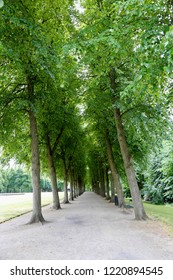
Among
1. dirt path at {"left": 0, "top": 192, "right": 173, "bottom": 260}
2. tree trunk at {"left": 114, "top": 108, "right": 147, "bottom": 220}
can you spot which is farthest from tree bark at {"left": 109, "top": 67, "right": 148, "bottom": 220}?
dirt path at {"left": 0, "top": 192, "right": 173, "bottom": 260}

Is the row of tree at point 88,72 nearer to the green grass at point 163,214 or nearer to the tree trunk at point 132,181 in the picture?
the tree trunk at point 132,181

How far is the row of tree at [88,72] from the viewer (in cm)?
826

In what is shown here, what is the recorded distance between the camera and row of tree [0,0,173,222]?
826 centimetres

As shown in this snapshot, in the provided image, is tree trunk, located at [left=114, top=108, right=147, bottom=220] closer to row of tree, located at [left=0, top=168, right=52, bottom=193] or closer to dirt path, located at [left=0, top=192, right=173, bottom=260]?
dirt path, located at [left=0, top=192, right=173, bottom=260]

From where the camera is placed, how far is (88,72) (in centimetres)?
1664

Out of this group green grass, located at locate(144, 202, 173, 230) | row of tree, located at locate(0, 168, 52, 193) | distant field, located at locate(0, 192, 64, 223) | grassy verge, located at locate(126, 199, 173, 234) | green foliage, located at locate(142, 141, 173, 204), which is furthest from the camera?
row of tree, located at locate(0, 168, 52, 193)

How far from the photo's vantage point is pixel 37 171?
13844 millimetres

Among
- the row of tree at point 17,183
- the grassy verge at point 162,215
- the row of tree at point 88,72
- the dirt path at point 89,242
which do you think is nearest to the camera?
the dirt path at point 89,242

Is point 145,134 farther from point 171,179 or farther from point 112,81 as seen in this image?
point 171,179

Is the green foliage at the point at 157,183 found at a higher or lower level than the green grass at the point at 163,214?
higher

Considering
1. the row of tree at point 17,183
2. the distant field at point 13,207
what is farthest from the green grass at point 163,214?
the row of tree at point 17,183

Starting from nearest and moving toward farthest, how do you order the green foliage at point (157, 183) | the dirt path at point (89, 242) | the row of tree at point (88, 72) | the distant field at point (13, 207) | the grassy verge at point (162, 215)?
the dirt path at point (89, 242)
the row of tree at point (88, 72)
the grassy verge at point (162, 215)
the distant field at point (13, 207)
the green foliage at point (157, 183)

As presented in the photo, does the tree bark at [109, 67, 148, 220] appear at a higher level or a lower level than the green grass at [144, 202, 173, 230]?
higher
